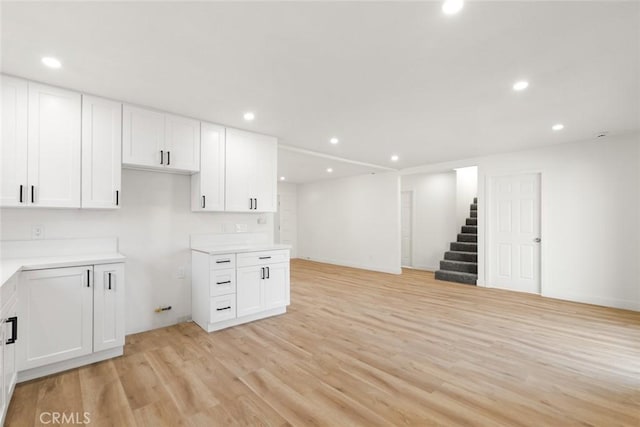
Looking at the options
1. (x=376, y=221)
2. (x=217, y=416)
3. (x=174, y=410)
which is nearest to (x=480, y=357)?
(x=217, y=416)

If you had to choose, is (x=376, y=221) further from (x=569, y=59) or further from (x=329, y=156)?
(x=569, y=59)

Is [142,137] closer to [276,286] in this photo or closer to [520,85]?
[276,286]

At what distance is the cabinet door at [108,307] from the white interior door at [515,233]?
5.95 m

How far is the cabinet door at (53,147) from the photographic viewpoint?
2.65 m

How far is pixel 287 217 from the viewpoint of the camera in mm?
9750

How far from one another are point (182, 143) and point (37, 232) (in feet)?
5.37

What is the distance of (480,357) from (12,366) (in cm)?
382

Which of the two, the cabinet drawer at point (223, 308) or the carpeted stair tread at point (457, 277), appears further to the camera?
the carpeted stair tread at point (457, 277)

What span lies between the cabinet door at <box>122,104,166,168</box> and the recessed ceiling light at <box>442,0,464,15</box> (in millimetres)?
3015

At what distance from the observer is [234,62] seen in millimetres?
2377

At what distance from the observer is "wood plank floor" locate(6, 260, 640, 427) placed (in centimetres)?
201

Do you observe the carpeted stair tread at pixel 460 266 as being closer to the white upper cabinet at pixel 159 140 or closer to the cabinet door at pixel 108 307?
the white upper cabinet at pixel 159 140

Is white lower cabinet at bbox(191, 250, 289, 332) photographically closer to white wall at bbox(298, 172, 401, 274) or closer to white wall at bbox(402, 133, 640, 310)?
white wall at bbox(298, 172, 401, 274)

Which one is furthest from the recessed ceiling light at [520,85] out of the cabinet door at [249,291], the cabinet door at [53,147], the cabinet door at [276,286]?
the cabinet door at [53,147]
